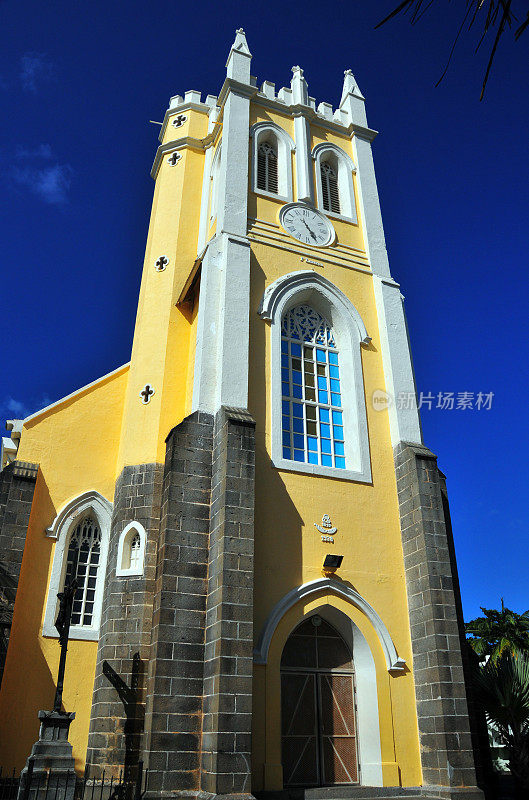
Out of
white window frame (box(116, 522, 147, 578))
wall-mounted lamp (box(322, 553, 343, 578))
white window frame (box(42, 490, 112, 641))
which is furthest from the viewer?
white window frame (box(42, 490, 112, 641))

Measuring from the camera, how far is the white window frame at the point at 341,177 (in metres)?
19.8

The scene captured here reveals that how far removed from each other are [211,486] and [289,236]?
316 inches

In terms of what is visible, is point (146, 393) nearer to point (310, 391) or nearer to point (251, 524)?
point (310, 391)

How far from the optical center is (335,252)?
61.3 feet

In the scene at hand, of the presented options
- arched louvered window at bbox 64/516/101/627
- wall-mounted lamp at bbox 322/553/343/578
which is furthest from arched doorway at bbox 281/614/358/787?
arched louvered window at bbox 64/516/101/627

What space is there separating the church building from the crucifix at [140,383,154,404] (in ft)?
0.42

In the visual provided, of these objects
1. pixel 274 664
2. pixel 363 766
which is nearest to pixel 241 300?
pixel 274 664

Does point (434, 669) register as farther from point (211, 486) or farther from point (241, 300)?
point (241, 300)

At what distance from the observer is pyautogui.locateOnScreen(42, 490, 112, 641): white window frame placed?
15141 millimetres

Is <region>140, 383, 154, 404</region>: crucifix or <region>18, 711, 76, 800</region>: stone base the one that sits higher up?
<region>140, 383, 154, 404</region>: crucifix

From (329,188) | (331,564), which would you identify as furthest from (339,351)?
(329,188)

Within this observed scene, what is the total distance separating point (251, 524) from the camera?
41.3 feet

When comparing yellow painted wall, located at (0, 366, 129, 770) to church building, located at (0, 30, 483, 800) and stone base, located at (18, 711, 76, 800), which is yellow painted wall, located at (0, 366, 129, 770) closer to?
church building, located at (0, 30, 483, 800)

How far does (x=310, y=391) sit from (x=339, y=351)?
172 centimetres
